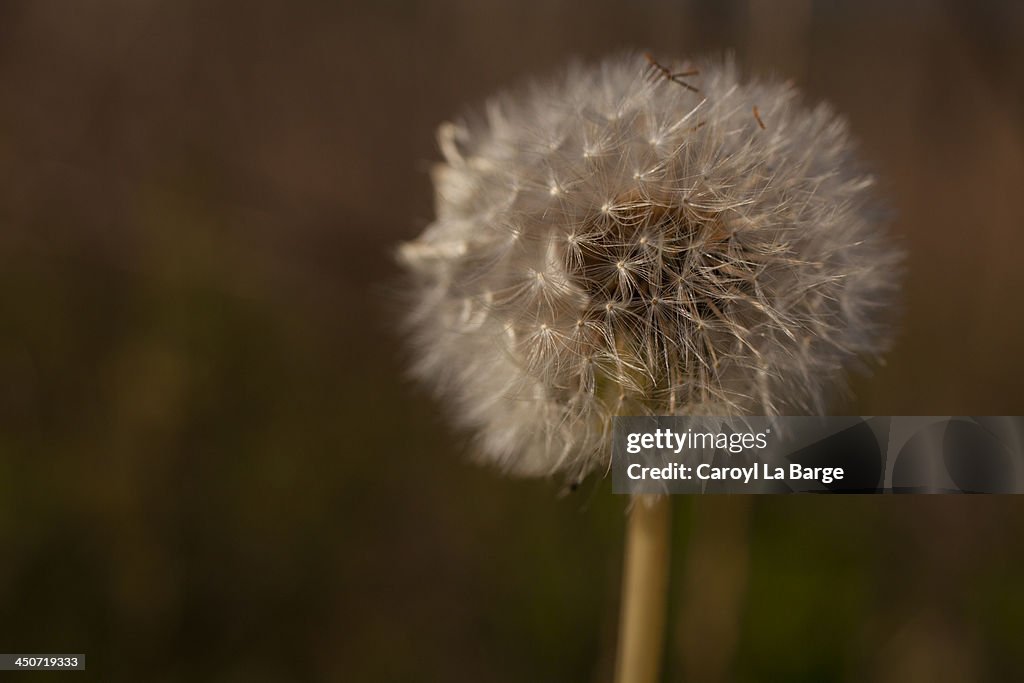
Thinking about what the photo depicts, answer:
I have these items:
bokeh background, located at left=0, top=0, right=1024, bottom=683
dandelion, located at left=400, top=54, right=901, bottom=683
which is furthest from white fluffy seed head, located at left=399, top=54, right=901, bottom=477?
bokeh background, located at left=0, top=0, right=1024, bottom=683

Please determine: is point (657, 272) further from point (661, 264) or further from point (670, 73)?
point (670, 73)

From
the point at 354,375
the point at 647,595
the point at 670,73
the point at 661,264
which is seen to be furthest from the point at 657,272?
the point at 354,375

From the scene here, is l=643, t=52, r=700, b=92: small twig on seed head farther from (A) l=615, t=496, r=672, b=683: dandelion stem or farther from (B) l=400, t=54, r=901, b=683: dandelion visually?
(A) l=615, t=496, r=672, b=683: dandelion stem

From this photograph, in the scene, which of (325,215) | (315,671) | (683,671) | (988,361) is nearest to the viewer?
(683,671)

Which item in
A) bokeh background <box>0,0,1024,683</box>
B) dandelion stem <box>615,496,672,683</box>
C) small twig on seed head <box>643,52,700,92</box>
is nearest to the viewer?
dandelion stem <box>615,496,672,683</box>

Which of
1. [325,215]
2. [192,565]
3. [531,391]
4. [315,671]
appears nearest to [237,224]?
[325,215]

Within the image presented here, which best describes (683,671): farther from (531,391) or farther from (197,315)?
(197,315)

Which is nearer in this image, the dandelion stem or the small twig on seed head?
the dandelion stem
